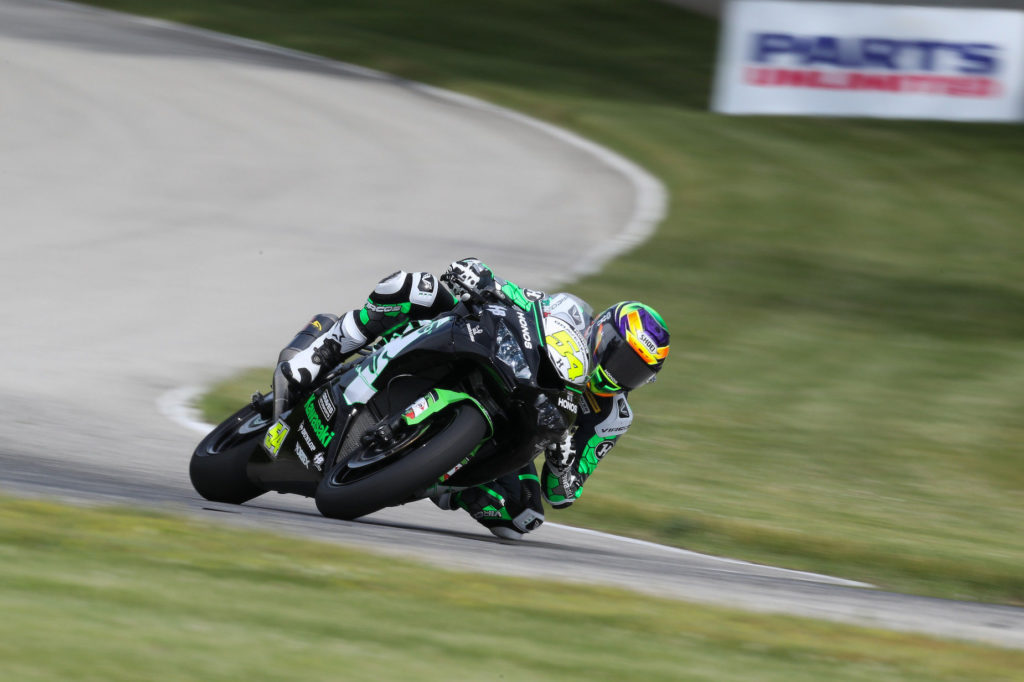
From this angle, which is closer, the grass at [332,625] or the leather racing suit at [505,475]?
the grass at [332,625]

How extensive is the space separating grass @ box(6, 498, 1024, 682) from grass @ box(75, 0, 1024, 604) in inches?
115

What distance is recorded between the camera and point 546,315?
643cm

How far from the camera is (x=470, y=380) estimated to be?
6309mm

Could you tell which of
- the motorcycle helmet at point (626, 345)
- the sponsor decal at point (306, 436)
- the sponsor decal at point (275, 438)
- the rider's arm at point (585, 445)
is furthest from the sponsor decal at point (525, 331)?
the sponsor decal at point (275, 438)

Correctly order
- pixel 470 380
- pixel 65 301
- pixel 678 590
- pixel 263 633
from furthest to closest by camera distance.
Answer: pixel 65 301, pixel 470 380, pixel 678 590, pixel 263 633

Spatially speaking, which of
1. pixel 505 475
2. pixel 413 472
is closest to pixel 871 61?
pixel 505 475

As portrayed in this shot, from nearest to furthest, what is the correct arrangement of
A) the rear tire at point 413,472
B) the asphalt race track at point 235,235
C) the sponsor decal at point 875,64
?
the rear tire at point 413,472 → the asphalt race track at point 235,235 → the sponsor decal at point 875,64

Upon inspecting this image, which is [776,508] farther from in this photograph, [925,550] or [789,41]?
[789,41]

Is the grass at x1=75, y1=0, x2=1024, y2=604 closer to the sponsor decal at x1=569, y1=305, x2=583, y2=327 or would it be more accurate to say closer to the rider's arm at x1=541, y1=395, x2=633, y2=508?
the rider's arm at x1=541, y1=395, x2=633, y2=508

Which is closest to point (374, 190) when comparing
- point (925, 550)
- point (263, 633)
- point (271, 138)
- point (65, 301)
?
point (271, 138)

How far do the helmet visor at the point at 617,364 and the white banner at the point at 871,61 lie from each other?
1797cm

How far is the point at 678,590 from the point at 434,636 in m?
1.61

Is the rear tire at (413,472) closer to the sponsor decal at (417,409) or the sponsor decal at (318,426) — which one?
the sponsor decal at (417,409)

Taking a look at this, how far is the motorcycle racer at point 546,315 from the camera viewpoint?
6469 millimetres
